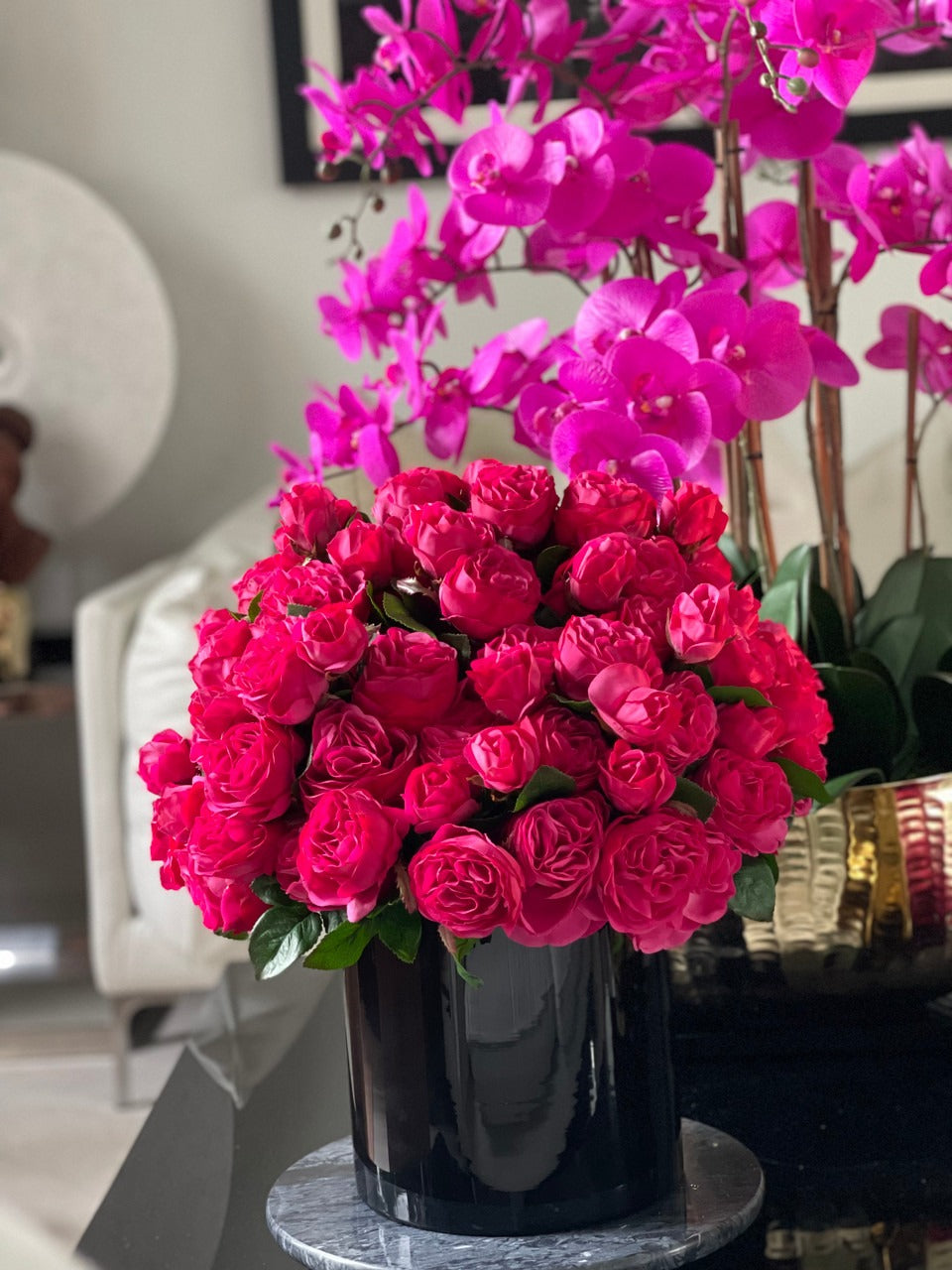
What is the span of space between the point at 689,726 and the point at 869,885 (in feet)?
0.76

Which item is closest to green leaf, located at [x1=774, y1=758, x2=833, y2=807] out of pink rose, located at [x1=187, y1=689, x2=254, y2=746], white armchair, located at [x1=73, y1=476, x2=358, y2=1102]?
pink rose, located at [x1=187, y1=689, x2=254, y2=746]

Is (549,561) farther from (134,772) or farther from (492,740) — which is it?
(134,772)

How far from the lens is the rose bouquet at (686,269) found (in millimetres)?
688

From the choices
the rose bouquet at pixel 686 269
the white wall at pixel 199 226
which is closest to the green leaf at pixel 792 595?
the rose bouquet at pixel 686 269

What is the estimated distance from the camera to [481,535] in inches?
23.0

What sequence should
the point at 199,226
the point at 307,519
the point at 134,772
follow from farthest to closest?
the point at 199,226, the point at 134,772, the point at 307,519

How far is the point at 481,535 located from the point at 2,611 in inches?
82.8

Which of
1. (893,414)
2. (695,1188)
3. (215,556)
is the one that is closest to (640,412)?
(695,1188)

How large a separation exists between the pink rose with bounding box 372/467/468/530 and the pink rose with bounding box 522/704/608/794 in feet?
0.38

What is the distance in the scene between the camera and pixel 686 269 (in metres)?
0.80

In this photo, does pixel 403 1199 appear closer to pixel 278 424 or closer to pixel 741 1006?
pixel 741 1006

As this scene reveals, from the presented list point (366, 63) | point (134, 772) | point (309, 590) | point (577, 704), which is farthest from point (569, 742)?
point (366, 63)

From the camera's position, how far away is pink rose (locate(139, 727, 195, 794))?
0.60 metres

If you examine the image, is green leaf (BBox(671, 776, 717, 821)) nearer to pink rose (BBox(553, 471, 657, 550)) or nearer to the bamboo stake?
pink rose (BBox(553, 471, 657, 550))
